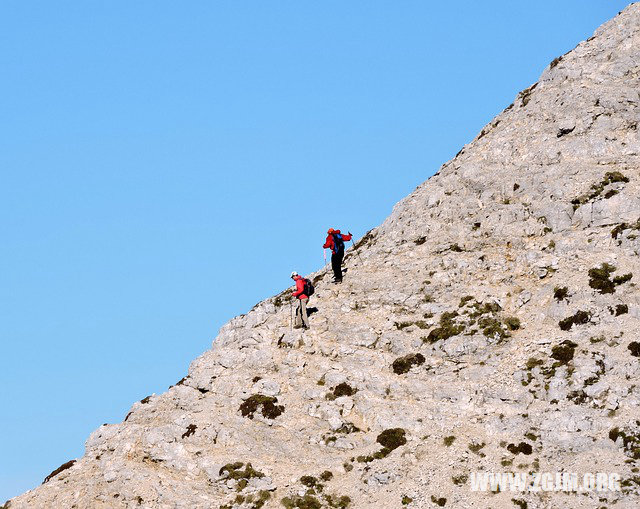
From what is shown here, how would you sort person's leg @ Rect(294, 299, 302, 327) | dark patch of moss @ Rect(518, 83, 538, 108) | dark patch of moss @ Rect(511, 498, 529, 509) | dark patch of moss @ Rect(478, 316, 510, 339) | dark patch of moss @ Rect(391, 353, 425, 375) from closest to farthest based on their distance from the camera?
1. dark patch of moss @ Rect(511, 498, 529, 509)
2. dark patch of moss @ Rect(478, 316, 510, 339)
3. dark patch of moss @ Rect(391, 353, 425, 375)
4. person's leg @ Rect(294, 299, 302, 327)
5. dark patch of moss @ Rect(518, 83, 538, 108)

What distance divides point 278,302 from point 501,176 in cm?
1778

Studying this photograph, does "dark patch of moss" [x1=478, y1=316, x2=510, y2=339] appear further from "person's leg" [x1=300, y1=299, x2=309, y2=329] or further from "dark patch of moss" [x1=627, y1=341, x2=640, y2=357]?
"person's leg" [x1=300, y1=299, x2=309, y2=329]

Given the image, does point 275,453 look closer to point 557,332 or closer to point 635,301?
point 557,332

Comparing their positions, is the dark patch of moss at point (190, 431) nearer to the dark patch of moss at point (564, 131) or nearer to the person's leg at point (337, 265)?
the person's leg at point (337, 265)

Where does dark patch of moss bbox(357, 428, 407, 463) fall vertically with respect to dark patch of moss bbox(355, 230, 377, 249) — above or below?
below

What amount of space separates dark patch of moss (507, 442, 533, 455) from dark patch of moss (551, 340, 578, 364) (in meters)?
5.88

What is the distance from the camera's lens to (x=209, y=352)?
55812mm

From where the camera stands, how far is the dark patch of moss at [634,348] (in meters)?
43.8

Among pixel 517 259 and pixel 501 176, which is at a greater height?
pixel 501 176

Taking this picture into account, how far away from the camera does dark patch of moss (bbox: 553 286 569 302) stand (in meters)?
49.4

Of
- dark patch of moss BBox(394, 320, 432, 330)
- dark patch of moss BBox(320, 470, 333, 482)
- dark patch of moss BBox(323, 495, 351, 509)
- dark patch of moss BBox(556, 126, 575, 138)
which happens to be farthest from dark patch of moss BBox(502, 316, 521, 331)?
dark patch of moss BBox(556, 126, 575, 138)

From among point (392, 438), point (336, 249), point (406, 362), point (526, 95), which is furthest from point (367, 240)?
point (392, 438)

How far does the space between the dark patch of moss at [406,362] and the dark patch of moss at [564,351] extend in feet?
23.9

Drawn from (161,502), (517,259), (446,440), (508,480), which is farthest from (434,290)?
(161,502)
